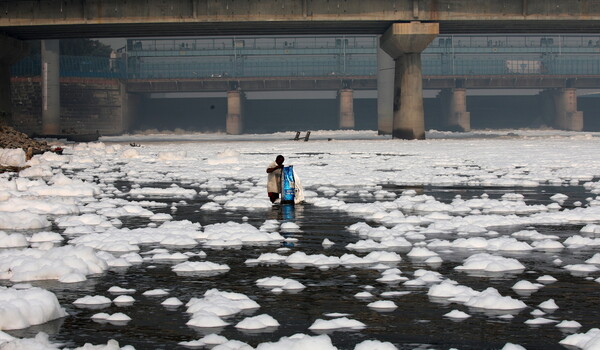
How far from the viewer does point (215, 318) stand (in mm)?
6773

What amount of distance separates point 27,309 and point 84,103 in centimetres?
8859

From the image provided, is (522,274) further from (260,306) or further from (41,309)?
(41,309)

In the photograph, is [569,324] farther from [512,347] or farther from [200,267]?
[200,267]

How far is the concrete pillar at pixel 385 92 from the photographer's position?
235 ft

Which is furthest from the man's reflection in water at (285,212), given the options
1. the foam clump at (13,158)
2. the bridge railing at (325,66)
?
the bridge railing at (325,66)

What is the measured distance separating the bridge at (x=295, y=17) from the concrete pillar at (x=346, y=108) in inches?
1804

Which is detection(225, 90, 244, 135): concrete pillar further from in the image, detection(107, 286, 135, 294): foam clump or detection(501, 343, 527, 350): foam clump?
detection(501, 343, 527, 350): foam clump

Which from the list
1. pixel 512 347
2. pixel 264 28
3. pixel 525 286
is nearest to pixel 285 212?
pixel 525 286

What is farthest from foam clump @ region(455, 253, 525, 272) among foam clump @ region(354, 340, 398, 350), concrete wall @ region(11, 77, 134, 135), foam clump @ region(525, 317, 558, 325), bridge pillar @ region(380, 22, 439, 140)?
concrete wall @ region(11, 77, 134, 135)

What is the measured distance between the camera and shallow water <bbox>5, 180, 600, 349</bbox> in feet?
20.5

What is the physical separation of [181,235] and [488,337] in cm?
617

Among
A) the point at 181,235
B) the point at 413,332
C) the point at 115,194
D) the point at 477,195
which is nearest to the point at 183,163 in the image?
the point at 115,194

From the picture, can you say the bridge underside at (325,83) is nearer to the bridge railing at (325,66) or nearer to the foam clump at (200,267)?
the bridge railing at (325,66)

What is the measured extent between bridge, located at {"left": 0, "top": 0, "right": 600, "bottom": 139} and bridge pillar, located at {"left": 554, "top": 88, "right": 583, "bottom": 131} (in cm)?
5031
